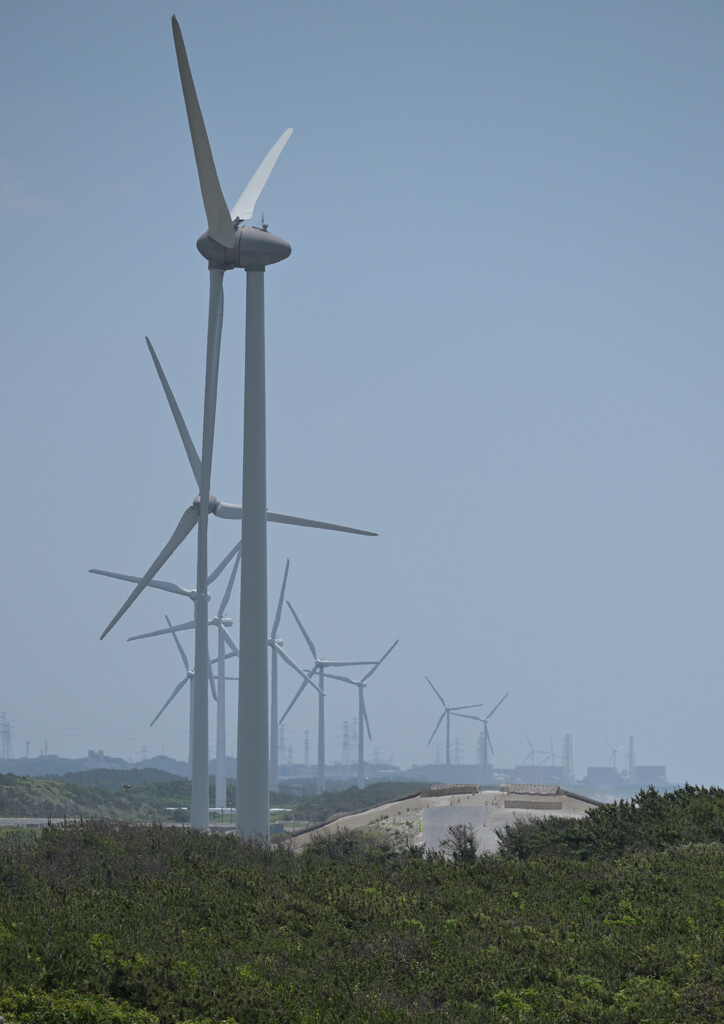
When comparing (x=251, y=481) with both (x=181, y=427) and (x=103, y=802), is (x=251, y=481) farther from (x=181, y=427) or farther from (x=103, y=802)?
(x=103, y=802)

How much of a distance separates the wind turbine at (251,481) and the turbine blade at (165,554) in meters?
9.05

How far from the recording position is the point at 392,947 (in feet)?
58.2

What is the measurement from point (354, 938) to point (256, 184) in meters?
35.4

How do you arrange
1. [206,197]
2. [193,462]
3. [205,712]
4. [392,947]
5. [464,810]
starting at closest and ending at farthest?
1. [392,947]
2. [206,197]
3. [205,712]
4. [193,462]
5. [464,810]

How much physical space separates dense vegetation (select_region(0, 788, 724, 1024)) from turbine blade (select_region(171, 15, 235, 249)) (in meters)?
22.5

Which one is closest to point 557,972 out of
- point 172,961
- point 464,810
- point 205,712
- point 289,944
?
point 289,944

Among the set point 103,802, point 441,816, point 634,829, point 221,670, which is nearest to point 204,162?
point 634,829

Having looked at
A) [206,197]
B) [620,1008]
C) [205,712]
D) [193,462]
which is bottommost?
[620,1008]

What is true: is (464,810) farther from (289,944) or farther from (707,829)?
(289,944)

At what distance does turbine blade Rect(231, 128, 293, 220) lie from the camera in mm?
45425

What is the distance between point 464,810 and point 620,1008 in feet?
143

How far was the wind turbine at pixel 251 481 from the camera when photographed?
38.1 m

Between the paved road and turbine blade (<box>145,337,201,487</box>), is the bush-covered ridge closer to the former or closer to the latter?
the paved road

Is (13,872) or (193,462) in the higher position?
(193,462)
